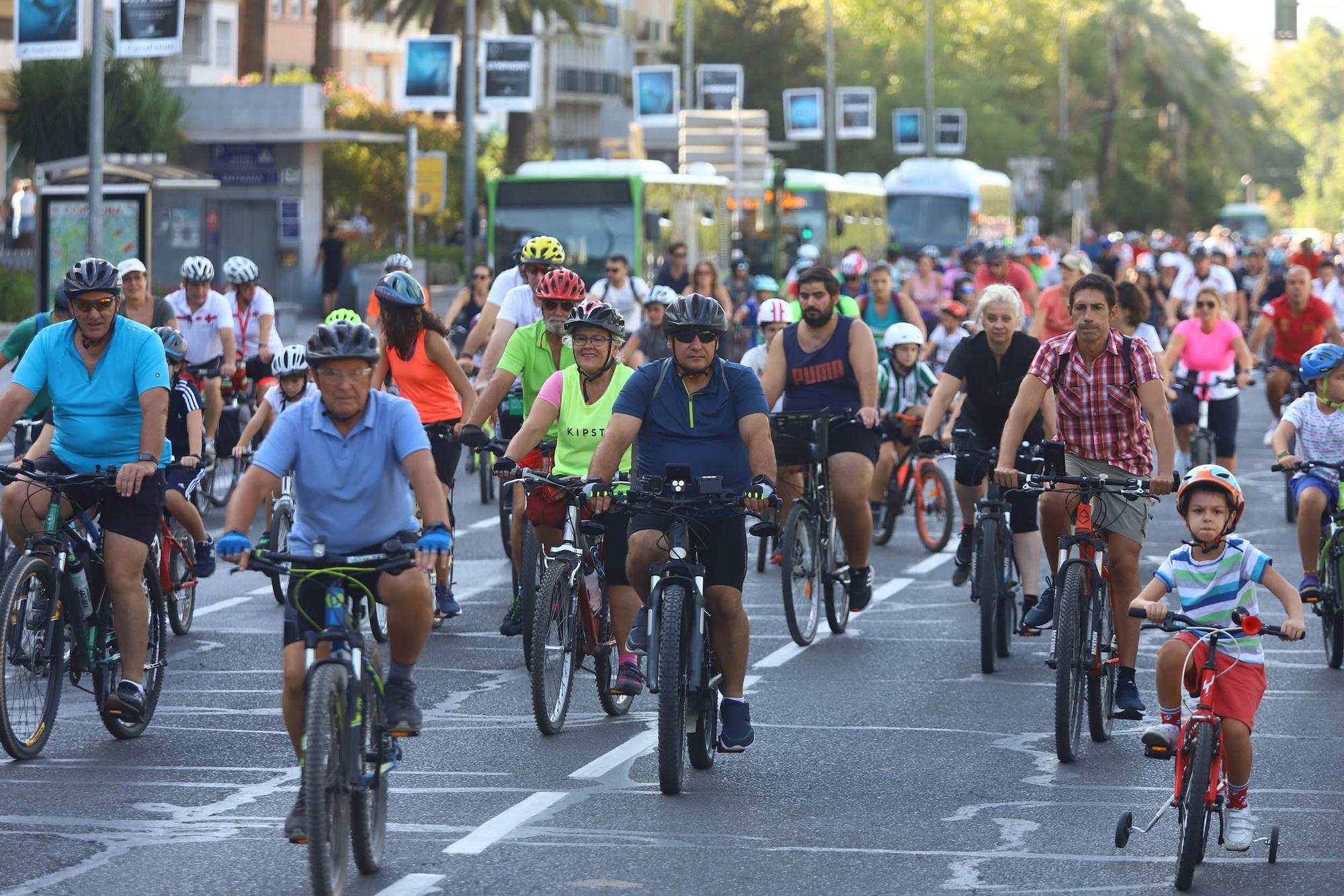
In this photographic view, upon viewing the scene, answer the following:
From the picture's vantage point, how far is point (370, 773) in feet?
21.7

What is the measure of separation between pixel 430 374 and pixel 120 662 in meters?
2.97

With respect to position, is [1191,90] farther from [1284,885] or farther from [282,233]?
[1284,885]

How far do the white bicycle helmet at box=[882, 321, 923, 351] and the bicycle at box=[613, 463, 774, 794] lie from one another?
694 cm

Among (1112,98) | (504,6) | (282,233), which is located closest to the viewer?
(282,233)

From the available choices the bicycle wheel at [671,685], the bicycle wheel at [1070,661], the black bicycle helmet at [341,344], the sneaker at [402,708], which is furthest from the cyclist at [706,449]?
the black bicycle helmet at [341,344]

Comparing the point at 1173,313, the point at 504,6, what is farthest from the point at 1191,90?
the point at 1173,313

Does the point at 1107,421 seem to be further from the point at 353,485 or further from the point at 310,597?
the point at 310,597

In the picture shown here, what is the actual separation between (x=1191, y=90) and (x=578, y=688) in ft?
327

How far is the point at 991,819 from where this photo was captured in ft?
25.4

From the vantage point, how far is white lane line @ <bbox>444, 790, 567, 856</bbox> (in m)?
7.21

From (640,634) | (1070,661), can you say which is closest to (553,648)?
(640,634)

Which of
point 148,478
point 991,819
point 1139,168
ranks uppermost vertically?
point 1139,168

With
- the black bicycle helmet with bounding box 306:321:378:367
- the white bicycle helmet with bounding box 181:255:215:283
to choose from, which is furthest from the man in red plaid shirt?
the white bicycle helmet with bounding box 181:255:215:283

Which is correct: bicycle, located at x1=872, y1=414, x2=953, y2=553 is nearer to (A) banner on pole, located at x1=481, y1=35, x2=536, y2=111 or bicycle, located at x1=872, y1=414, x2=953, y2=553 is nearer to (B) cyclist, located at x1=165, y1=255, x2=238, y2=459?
(B) cyclist, located at x1=165, y1=255, x2=238, y2=459
